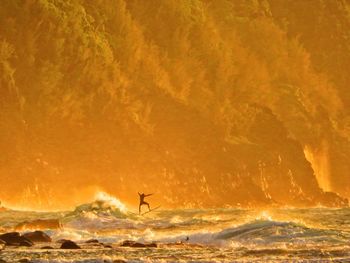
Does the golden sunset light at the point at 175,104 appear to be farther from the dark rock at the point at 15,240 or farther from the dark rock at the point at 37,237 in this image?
the dark rock at the point at 15,240

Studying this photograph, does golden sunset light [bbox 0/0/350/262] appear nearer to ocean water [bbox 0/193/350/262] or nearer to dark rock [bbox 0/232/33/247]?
ocean water [bbox 0/193/350/262]

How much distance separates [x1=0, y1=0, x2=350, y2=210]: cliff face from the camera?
10839cm

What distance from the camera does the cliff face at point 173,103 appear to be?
10839 cm

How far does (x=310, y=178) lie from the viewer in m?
118

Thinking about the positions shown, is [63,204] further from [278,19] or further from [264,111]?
[278,19]

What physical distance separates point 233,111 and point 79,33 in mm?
25295

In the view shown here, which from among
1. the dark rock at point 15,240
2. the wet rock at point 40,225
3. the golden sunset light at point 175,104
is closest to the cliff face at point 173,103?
the golden sunset light at point 175,104

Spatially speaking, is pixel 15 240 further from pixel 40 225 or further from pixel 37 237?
pixel 40 225

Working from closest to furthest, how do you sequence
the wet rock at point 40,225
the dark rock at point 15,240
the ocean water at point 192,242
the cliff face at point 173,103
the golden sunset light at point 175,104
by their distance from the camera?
the ocean water at point 192,242
the dark rock at point 15,240
the wet rock at point 40,225
the golden sunset light at point 175,104
the cliff face at point 173,103

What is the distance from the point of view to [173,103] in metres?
122

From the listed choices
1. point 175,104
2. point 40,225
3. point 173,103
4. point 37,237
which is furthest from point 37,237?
point 173,103

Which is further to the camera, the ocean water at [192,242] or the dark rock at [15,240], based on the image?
the dark rock at [15,240]

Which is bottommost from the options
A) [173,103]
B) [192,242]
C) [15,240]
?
[15,240]

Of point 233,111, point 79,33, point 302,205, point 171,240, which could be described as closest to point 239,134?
point 233,111
